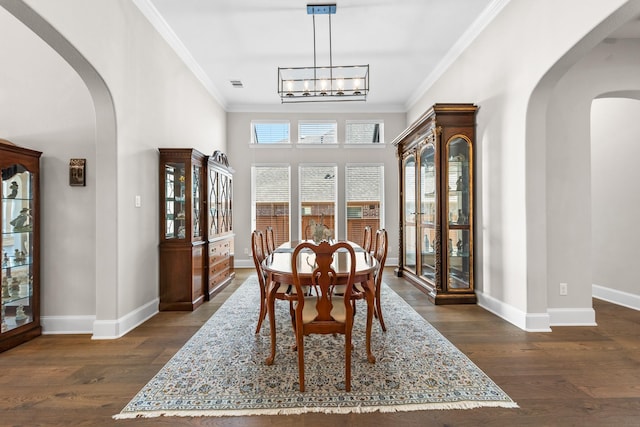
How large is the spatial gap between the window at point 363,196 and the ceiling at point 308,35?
1.85 m

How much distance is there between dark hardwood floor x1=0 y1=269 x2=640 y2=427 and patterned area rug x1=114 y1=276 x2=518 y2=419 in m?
0.08

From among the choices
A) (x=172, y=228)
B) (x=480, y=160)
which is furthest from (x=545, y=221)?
(x=172, y=228)

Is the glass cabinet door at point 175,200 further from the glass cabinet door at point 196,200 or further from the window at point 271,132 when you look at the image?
the window at point 271,132

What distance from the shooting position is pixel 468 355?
2.58 metres

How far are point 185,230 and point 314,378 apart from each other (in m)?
2.56

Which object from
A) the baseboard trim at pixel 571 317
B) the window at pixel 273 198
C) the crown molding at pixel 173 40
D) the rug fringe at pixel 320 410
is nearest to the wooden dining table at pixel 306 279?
the rug fringe at pixel 320 410

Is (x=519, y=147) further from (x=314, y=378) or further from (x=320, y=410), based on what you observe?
(x=320, y=410)

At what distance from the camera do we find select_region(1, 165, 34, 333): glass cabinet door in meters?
2.75

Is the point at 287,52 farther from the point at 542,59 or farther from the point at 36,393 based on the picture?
the point at 36,393

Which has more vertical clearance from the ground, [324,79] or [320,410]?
[324,79]

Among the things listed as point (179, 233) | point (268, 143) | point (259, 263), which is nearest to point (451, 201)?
point (259, 263)

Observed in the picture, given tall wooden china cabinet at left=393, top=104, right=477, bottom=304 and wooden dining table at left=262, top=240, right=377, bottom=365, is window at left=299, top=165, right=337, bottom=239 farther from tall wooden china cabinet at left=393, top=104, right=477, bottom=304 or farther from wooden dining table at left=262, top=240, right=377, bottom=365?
wooden dining table at left=262, top=240, right=377, bottom=365

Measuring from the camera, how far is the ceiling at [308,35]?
3.56 m

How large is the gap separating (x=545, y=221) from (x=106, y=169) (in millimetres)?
4255
